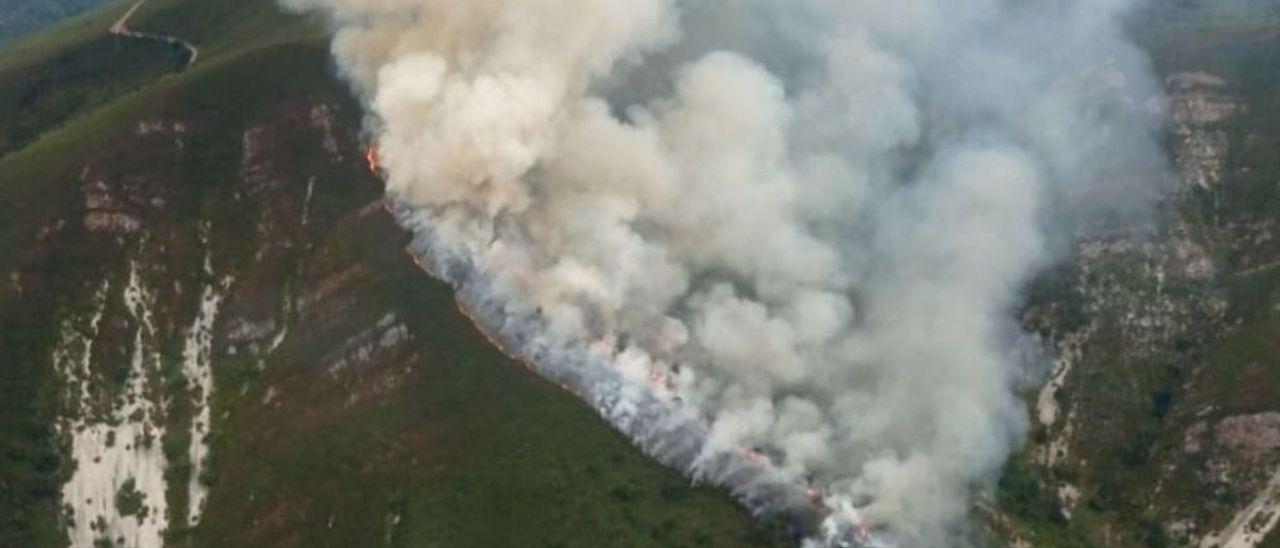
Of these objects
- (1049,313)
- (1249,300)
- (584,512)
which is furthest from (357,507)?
(1249,300)

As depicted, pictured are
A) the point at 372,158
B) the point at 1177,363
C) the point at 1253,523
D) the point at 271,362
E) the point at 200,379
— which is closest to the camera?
the point at 1253,523

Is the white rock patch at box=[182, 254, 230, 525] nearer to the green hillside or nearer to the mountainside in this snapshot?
the mountainside

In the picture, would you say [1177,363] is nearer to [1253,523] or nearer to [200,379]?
[1253,523]

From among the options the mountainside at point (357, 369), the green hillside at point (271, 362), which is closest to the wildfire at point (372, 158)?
the mountainside at point (357, 369)

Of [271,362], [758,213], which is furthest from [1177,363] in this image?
[271,362]

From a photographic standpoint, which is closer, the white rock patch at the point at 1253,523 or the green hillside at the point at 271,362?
the green hillside at the point at 271,362

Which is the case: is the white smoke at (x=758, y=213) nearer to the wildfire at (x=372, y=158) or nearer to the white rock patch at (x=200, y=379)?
the wildfire at (x=372, y=158)
